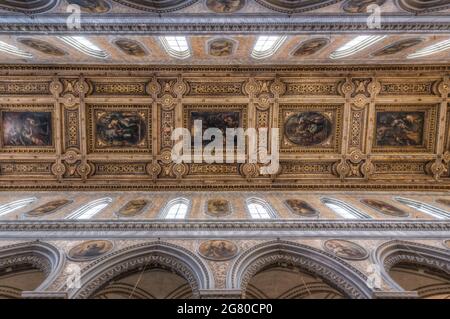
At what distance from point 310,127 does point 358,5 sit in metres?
6.85

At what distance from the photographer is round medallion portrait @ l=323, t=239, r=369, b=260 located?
843cm

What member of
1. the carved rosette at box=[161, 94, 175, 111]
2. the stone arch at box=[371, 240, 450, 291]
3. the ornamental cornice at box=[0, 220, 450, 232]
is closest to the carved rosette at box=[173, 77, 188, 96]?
the carved rosette at box=[161, 94, 175, 111]

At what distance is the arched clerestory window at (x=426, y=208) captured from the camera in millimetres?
11062

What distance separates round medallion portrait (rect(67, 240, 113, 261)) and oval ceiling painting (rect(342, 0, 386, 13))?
30.8 ft

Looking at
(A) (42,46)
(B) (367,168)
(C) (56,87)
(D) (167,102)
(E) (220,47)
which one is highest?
(E) (220,47)

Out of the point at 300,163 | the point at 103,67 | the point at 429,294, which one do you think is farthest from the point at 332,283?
the point at 103,67

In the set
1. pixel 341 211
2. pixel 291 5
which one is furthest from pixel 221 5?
pixel 341 211

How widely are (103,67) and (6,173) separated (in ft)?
21.5

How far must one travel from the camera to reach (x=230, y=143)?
14922 mm

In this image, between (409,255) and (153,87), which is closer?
(409,255)

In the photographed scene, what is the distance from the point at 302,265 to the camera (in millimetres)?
8438

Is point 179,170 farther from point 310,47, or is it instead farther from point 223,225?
point 310,47

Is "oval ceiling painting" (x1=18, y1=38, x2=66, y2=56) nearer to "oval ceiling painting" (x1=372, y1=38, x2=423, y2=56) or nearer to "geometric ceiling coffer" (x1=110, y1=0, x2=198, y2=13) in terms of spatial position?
"geometric ceiling coffer" (x1=110, y1=0, x2=198, y2=13)
